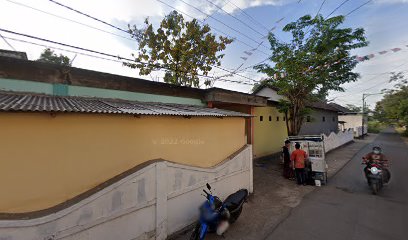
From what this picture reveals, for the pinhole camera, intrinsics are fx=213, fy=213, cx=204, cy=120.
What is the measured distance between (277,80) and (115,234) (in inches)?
410

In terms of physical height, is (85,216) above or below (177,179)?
below

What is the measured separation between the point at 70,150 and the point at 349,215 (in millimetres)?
6537

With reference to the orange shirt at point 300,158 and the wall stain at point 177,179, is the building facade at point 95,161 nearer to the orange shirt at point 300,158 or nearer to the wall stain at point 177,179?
the wall stain at point 177,179

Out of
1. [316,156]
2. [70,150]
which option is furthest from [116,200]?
[316,156]

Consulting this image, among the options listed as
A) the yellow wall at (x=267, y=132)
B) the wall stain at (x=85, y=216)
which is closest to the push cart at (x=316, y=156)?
the yellow wall at (x=267, y=132)

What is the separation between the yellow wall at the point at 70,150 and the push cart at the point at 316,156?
576 cm

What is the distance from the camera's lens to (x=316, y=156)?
27.8ft

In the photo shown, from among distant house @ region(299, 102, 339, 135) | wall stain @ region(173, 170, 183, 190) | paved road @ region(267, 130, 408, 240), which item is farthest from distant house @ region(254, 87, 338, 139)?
wall stain @ region(173, 170, 183, 190)

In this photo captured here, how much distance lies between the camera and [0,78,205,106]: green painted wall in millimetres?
4719

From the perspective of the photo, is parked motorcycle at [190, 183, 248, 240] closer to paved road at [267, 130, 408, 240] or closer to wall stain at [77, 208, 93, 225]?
paved road at [267, 130, 408, 240]

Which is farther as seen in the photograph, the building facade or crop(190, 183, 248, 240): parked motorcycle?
crop(190, 183, 248, 240): parked motorcycle

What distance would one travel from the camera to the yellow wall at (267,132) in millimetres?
12606

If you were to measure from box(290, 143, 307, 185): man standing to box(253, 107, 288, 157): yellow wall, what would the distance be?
404 cm

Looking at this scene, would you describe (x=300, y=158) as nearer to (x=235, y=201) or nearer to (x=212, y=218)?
(x=235, y=201)
